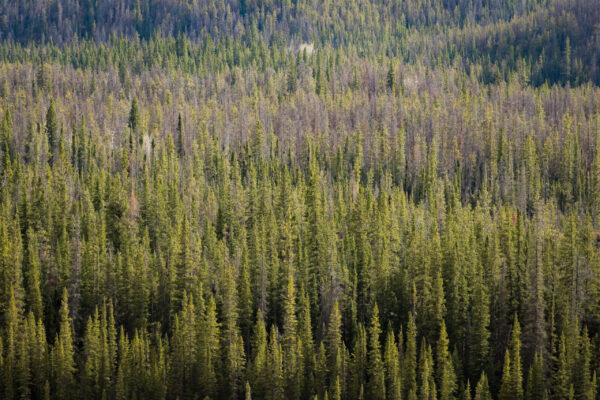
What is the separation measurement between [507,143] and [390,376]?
116692 millimetres

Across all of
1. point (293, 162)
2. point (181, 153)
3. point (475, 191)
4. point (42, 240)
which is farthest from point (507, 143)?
point (42, 240)

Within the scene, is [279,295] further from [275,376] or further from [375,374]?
[375,374]

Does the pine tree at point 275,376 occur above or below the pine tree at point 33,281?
below

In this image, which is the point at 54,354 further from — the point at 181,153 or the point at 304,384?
the point at 181,153

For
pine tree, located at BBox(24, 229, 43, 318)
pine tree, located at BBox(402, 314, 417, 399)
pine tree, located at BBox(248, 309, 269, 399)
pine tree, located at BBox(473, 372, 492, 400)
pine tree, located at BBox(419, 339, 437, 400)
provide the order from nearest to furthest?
pine tree, located at BBox(473, 372, 492, 400) < pine tree, located at BBox(419, 339, 437, 400) < pine tree, located at BBox(402, 314, 417, 399) < pine tree, located at BBox(248, 309, 269, 399) < pine tree, located at BBox(24, 229, 43, 318)

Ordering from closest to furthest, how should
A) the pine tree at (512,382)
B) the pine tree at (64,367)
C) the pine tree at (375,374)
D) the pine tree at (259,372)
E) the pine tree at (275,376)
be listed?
the pine tree at (512,382) → the pine tree at (375,374) → the pine tree at (275,376) → the pine tree at (259,372) → the pine tree at (64,367)

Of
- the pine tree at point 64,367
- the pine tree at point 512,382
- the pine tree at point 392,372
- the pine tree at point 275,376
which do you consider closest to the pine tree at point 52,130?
the pine tree at point 64,367

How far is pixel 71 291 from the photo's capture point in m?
111

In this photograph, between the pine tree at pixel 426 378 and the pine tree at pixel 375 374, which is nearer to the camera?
the pine tree at pixel 426 378

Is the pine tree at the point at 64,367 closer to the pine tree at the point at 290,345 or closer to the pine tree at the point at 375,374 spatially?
the pine tree at the point at 290,345

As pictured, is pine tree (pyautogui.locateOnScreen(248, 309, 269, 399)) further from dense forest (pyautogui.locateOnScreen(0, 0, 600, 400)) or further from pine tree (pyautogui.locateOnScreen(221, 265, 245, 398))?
pine tree (pyautogui.locateOnScreen(221, 265, 245, 398))

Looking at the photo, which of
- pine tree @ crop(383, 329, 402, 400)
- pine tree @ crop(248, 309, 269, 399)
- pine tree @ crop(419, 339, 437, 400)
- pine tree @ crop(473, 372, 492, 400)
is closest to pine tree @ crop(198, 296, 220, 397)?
pine tree @ crop(248, 309, 269, 399)

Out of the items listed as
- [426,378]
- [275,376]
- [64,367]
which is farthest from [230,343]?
[426,378]

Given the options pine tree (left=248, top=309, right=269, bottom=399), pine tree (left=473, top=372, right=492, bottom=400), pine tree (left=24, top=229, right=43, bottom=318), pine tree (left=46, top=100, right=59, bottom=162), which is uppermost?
pine tree (left=46, top=100, right=59, bottom=162)
